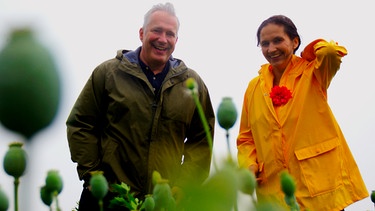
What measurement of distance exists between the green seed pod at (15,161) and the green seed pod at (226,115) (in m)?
0.23

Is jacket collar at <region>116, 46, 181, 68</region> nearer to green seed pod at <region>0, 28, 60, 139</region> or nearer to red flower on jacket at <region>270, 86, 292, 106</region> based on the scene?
red flower on jacket at <region>270, 86, 292, 106</region>

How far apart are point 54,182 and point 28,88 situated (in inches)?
12.4

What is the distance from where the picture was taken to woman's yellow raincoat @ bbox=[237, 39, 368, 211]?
2629 millimetres

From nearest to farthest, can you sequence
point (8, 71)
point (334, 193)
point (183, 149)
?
point (8, 71) → point (334, 193) → point (183, 149)

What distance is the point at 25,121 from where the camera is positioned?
0.24 m

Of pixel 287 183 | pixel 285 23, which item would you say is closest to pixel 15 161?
pixel 287 183

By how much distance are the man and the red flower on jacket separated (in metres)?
0.40

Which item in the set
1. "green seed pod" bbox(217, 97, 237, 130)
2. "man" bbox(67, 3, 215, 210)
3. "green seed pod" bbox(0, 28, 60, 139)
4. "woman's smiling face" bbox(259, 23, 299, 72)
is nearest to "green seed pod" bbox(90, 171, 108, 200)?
"green seed pod" bbox(217, 97, 237, 130)

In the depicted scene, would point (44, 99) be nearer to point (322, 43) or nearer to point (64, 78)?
point (64, 78)

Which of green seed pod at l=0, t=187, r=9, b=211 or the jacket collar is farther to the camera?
the jacket collar

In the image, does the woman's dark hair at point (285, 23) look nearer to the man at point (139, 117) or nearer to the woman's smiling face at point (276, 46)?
the woman's smiling face at point (276, 46)

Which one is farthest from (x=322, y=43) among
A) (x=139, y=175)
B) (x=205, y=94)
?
(x=139, y=175)

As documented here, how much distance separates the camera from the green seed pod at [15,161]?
16.5 inches

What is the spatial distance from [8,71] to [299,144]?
256 centimetres
